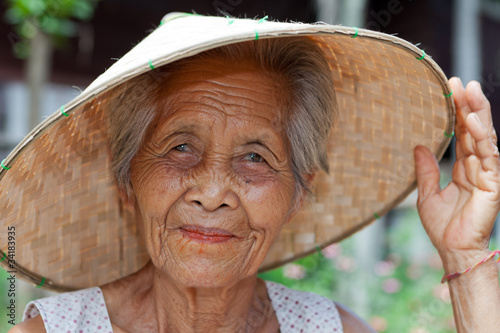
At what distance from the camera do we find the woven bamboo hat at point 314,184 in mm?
1768

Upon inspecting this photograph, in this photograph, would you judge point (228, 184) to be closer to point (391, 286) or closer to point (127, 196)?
point (127, 196)

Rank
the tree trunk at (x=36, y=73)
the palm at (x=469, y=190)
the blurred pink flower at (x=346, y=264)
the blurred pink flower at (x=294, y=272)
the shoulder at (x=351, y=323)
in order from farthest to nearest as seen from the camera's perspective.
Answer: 1. the blurred pink flower at (x=346, y=264)
2. the blurred pink flower at (x=294, y=272)
3. the tree trunk at (x=36, y=73)
4. the shoulder at (x=351, y=323)
5. the palm at (x=469, y=190)

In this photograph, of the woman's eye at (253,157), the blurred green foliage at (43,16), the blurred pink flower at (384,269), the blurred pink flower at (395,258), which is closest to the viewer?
the woman's eye at (253,157)

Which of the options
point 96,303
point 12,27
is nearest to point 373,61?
point 96,303

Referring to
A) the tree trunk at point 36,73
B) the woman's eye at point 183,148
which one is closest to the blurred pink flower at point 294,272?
the tree trunk at point 36,73

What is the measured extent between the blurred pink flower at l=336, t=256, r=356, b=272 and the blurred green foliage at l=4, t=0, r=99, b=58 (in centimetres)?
267

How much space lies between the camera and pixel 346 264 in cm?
487

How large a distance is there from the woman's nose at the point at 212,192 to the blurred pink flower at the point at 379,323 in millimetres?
3104

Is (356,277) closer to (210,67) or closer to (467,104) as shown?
(467,104)

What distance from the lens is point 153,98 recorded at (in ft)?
6.03

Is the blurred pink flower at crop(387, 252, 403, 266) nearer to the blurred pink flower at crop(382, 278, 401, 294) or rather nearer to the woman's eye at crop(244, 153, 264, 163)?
the blurred pink flower at crop(382, 278, 401, 294)

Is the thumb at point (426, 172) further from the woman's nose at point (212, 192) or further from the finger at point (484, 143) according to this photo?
the woman's nose at point (212, 192)

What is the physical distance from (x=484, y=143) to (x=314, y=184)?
63cm

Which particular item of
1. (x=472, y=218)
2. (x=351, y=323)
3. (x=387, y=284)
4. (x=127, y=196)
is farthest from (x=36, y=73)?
(x=387, y=284)
